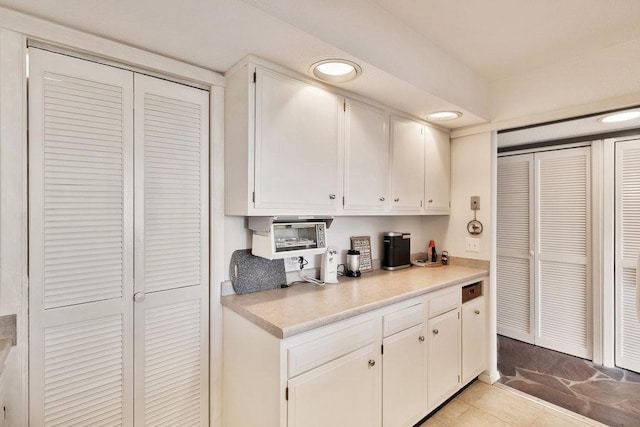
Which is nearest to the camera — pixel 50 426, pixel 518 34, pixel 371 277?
pixel 50 426

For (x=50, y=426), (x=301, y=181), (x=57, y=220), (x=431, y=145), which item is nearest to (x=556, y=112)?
(x=431, y=145)

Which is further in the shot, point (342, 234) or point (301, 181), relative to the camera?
point (342, 234)

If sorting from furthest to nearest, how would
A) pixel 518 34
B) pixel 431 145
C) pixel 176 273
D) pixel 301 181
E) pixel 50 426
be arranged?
pixel 431 145 → pixel 518 34 → pixel 301 181 → pixel 176 273 → pixel 50 426

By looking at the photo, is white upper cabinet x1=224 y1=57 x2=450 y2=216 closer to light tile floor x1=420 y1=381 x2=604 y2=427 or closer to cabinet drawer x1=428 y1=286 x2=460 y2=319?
cabinet drawer x1=428 y1=286 x2=460 y2=319

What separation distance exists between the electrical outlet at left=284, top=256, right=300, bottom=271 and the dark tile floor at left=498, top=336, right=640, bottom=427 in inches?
81.2

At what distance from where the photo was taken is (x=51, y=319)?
131cm

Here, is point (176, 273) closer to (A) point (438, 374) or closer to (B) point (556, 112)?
(A) point (438, 374)

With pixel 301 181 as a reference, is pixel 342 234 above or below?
below

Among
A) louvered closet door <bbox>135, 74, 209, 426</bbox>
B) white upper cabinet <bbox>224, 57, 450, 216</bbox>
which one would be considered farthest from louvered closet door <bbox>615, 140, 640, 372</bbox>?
louvered closet door <bbox>135, 74, 209, 426</bbox>

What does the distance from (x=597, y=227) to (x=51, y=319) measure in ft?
13.1

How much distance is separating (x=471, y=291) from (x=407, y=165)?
1.13 m

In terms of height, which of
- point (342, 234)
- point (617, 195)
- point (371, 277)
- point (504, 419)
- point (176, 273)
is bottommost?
point (504, 419)

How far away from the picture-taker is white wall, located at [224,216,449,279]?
72.5 inches

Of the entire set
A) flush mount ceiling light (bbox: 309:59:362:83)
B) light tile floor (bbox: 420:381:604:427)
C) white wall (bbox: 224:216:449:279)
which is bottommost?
light tile floor (bbox: 420:381:604:427)
